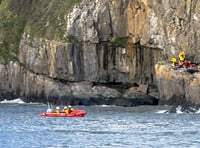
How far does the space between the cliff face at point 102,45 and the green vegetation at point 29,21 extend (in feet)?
0.66

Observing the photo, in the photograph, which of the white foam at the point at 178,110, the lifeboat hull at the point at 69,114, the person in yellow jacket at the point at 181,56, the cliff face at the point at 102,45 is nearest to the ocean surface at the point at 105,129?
the lifeboat hull at the point at 69,114

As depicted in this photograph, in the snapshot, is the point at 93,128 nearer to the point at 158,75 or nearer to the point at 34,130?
the point at 34,130

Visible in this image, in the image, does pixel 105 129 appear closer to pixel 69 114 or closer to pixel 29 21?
pixel 69 114

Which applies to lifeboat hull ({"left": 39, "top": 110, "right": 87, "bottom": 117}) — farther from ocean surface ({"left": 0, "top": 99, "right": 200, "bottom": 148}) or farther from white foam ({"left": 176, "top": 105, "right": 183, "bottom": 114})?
white foam ({"left": 176, "top": 105, "right": 183, "bottom": 114})

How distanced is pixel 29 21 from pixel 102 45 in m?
17.7

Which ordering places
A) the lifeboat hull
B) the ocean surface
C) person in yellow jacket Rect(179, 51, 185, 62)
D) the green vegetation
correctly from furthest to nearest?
the green vegetation → person in yellow jacket Rect(179, 51, 185, 62) → the lifeboat hull → the ocean surface

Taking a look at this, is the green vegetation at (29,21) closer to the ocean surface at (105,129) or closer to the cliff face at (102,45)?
the cliff face at (102,45)

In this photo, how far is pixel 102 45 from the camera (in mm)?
113625

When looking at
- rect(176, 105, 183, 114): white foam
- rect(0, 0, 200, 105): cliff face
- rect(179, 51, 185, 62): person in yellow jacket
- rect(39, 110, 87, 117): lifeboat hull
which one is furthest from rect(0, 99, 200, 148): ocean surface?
rect(0, 0, 200, 105): cliff face

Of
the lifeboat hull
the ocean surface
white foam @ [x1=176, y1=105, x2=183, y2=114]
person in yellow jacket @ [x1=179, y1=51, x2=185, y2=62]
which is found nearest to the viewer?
the ocean surface

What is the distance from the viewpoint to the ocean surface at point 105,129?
65.9 metres

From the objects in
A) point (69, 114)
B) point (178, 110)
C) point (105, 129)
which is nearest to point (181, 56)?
point (178, 110)

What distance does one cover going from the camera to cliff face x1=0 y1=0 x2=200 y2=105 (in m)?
106

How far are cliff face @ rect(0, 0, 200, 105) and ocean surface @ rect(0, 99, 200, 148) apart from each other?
28.0 ft
